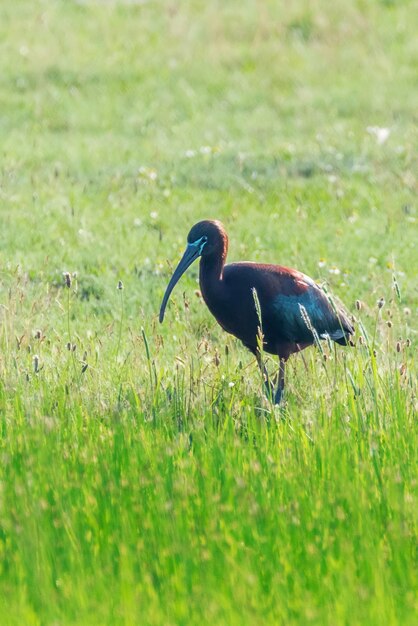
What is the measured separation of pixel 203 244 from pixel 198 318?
1.37 meters

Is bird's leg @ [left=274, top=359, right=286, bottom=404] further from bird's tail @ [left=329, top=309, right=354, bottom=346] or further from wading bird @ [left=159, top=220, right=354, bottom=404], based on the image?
bird's tail @ [left=329, top=309, right=354, bottom=346]

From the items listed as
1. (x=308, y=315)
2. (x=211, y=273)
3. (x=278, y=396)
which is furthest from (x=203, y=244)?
(x=278, y=396)

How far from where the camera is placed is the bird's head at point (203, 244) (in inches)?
267

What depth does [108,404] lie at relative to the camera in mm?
5906

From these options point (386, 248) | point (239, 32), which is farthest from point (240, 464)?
point (239, 32)

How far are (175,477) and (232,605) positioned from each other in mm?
897

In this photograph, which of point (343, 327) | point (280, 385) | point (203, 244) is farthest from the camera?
point (343, 327)

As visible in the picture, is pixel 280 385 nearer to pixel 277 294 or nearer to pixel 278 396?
pixel 278 396

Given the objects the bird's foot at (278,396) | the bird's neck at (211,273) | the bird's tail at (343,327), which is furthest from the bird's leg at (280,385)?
the bird's neck at (211,273)

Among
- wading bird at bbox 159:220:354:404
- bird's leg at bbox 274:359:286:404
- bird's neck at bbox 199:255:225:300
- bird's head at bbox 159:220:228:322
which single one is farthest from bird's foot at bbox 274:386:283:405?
bird's head at bbox 159:220:228:322

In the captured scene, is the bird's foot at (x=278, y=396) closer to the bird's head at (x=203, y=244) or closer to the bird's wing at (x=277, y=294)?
the bird's wing at (x=277, y=294)

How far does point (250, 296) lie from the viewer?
6.69 m

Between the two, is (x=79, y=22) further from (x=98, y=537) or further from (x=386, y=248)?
(x=98, y=537)

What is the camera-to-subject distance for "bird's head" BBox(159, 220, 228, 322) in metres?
6.79
